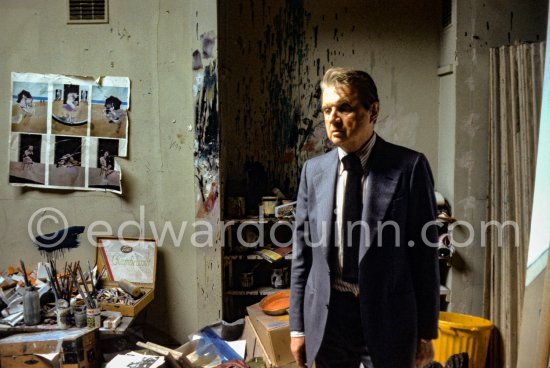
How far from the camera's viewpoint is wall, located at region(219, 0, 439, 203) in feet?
11.0

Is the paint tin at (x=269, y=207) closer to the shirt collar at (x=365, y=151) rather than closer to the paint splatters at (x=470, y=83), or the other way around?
the paint splatters at (x=470, y=83)

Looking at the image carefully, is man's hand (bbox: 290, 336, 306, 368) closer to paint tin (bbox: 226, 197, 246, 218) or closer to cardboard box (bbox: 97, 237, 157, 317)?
paint tin (bbox: 226, 197, 246, 218)

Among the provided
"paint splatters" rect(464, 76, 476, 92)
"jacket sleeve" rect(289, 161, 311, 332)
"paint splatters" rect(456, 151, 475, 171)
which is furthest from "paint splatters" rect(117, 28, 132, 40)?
"paint splatters" rect(456, 151, 475, 171)

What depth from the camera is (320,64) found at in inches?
134

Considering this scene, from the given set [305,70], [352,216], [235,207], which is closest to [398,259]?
[352,216]

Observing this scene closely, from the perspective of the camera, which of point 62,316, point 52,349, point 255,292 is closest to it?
point 52,349

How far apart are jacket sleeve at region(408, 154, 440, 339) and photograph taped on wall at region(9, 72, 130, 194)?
2.34m

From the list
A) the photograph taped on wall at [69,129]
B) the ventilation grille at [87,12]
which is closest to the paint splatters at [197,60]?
the photograph taped on wall at [69,129]

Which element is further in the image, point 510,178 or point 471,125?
point 471,125

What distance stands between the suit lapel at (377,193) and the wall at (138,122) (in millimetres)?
1918

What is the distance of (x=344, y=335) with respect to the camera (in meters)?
1.66

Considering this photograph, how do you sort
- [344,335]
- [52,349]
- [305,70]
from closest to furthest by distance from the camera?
1. [344,335]
2. [52,349]
3. [305,70]

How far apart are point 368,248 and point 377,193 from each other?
0.19 metres

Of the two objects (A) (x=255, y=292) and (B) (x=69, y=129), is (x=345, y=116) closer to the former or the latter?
(A) (x=255, y=292)
